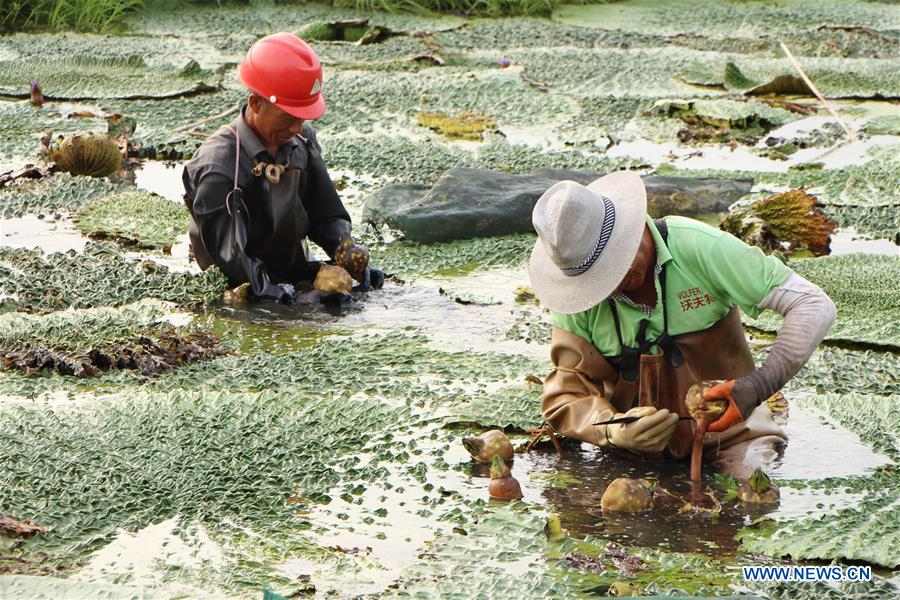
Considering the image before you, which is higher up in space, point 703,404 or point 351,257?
point 703,404

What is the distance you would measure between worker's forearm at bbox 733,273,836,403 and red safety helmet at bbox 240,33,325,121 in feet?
8.48

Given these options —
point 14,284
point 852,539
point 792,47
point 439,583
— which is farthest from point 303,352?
point 792,47

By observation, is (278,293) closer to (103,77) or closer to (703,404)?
(703,404)

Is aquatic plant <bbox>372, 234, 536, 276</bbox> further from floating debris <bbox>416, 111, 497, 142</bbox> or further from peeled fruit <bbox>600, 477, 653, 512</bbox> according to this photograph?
peeled fruit <bbox>600, 477, 653, 512</bbox>

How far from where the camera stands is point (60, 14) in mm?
12430

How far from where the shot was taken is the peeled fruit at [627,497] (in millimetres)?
3588

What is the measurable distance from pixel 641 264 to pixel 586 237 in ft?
0.68

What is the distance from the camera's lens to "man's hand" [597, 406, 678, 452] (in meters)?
3.59

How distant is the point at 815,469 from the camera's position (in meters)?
3.90

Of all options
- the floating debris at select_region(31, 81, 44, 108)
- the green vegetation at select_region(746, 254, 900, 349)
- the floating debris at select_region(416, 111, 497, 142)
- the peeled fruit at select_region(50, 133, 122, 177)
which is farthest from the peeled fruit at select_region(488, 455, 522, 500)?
the floating debris at select_region(31, 81, 44, 108)

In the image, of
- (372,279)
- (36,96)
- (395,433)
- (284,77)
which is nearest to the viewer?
(395,433)

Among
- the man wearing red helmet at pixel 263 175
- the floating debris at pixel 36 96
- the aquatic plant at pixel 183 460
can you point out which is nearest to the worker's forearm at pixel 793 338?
the aquatic plant at pixel 183 460

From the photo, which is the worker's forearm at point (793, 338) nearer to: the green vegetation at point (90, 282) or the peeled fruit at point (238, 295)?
the peeled fruit at point (238, 295)

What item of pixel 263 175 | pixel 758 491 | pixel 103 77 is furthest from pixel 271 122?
pixel 103 77
